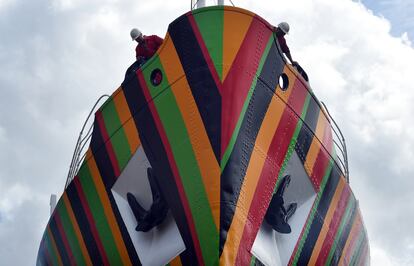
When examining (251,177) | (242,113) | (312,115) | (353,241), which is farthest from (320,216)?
(242,113)

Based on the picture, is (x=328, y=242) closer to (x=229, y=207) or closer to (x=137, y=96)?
(x=229, y=207)

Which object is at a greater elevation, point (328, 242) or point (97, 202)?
point (97, 202)

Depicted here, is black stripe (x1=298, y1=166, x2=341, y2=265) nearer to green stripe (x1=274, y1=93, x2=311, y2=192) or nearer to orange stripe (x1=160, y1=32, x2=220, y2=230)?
green stripe (x1=274, y1=93, x2=311, y2=192)

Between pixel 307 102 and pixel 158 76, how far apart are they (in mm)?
1916

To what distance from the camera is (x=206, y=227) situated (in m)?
7.27

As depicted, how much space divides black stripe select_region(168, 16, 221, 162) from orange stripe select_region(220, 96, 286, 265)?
472 mm

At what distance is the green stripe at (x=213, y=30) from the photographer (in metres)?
8.23

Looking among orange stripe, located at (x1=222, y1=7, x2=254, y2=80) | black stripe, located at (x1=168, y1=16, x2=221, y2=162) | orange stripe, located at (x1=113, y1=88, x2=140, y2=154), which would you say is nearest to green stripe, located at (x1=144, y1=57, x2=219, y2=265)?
black stripe, located at (x1=168, y1=16, x2=221, y2=162)

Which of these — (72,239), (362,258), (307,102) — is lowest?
(362,258)

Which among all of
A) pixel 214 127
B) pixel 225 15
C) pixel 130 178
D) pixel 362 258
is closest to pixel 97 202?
pixel 130 178

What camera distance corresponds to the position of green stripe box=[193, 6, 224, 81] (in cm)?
823

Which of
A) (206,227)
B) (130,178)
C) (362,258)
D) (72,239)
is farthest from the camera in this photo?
(362,258)

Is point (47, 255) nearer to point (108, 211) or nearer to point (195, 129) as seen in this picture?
point (108, 211)

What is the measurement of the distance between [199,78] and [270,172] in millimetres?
1356
